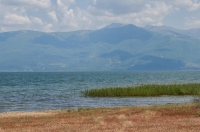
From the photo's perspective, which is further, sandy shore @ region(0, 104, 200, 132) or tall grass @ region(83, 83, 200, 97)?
tall grass @ region(83, 83, 200, 97)

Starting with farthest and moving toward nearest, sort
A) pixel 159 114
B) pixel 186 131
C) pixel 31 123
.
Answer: pixel 159 114 → pixel 31 123 → pixel 186 131

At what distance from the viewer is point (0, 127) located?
26297 mm

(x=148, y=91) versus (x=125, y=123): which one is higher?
(x=148, y=91)

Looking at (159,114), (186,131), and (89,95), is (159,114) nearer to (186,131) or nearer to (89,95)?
(186,131)

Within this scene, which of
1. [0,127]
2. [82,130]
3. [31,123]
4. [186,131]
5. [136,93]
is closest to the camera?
[186,131]

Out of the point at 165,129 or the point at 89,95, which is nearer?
the point at 165,129

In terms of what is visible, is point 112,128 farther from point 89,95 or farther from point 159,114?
point 89,95

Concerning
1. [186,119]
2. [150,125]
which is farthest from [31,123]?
[186,119]

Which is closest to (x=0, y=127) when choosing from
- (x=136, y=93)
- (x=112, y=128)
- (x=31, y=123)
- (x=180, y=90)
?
(x=31, y=123)

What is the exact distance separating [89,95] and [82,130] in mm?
41116

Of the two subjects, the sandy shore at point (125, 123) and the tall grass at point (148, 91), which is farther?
the tall grass at point (148, 91)

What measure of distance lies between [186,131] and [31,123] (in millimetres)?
12548

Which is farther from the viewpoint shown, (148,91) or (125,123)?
(148,91)

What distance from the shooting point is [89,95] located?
64625mm
